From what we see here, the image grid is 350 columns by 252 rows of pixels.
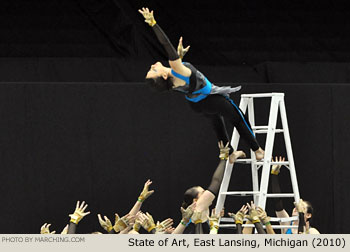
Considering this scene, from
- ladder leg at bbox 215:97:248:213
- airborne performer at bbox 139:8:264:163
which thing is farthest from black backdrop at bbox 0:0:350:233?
airborne performer at bbox 139:8:264:163

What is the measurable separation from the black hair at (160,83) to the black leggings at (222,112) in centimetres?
29

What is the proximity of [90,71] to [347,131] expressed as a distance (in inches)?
104

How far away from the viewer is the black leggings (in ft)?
18.1

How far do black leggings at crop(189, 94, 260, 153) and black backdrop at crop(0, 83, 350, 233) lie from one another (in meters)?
1.80

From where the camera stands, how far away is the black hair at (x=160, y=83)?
5297 millimetres

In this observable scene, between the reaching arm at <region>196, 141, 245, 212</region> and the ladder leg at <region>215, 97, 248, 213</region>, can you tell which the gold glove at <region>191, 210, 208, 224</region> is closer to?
the reaching arm at <region>196, 141, 245, 212</region>

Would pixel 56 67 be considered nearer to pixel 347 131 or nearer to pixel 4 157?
pixel 4 157

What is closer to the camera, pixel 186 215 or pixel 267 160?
pixel 186 215

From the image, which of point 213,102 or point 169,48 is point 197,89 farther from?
point 169,48

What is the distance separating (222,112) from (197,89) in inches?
11.0

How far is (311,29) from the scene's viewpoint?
27.9ft

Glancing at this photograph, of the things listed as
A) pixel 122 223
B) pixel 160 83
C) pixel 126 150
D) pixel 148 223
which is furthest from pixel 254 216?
pixel 126 150

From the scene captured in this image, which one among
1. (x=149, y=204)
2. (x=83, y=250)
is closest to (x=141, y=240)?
(x=83, y=250)

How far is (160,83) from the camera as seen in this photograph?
531 cm
